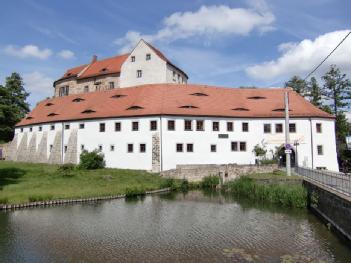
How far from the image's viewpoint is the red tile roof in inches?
1630

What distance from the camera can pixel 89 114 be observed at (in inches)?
1746

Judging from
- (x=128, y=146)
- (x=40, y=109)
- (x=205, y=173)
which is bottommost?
(x=205, y=173)

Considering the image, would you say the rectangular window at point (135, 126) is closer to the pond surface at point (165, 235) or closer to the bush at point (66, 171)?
the bush at point (66, 171)

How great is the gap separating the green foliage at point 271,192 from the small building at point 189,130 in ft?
26.4

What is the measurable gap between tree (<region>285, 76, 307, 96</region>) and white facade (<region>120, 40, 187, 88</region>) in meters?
21.9

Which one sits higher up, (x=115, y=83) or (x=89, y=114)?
(x=115, y=83)

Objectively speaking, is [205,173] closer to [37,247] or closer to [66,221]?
[66,221]

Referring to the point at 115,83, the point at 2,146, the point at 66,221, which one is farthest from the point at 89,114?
the point at 66,221

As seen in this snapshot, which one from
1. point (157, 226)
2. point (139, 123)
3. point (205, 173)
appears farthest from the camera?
point (139, 123)

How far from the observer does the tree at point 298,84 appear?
58938 millimetres

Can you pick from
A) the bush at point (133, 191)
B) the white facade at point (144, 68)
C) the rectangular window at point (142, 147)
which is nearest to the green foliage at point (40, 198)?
the bush at point (133, 191)

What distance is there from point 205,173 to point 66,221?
19.6m

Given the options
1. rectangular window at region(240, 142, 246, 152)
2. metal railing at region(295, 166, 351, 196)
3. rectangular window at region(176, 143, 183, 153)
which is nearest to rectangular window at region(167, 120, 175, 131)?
rectangular window at region(176, 143, 183, 153)

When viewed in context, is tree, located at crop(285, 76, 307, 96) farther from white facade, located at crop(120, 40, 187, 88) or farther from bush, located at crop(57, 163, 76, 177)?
bush, located at crop(57, 163, 76, 177)
